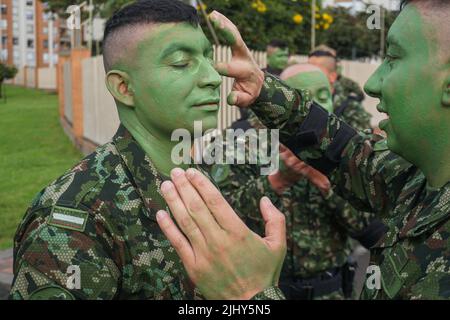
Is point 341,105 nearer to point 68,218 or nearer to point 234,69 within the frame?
point 234,69

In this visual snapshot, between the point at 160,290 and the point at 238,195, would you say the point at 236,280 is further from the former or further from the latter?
the point at 238,195

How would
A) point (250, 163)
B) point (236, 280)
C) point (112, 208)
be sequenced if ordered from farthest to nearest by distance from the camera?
point (250, 163) → point (112, 208) → point (236, 280)

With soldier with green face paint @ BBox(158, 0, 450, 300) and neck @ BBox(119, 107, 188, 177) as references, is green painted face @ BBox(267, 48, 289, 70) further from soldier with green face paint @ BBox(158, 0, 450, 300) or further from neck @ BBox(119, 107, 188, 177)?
neck @ BBox(119, 107, 188, 177)

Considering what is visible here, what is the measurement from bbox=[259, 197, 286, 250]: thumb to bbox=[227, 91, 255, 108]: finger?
0.79 metres

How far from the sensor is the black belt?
3.11 m

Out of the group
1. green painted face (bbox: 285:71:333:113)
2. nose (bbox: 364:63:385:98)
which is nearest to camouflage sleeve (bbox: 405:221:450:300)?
nose (bbox: 364:63:385:98)

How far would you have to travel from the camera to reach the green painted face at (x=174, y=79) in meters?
1.84

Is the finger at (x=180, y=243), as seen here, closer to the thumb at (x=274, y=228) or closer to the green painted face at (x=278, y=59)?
the thumb at (x=274, y=228)

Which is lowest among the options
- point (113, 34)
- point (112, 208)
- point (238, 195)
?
point (238, 195)

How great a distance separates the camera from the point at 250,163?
11.9 ft
